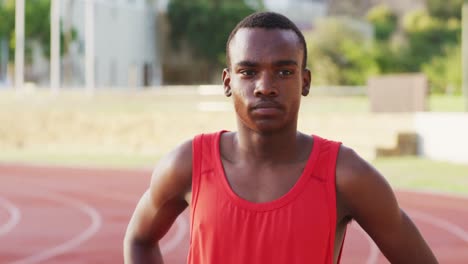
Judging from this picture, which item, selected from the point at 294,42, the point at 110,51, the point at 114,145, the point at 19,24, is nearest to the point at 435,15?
the point at 110,51

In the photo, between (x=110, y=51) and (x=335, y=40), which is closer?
(x=335, y=40)

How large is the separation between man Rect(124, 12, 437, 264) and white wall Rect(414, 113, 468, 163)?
18678 mm

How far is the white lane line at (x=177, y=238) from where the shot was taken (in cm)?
1079

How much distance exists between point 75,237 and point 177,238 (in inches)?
51.4

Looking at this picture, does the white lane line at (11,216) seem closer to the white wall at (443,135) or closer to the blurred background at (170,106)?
the blurred background at (170,106)

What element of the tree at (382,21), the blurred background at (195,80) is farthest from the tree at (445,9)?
the tree at (382,21)

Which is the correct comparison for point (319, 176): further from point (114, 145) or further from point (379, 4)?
point (379, 4)

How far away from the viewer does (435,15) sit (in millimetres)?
55750

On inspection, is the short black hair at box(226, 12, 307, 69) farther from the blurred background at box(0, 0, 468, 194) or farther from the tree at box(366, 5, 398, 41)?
the tree at box(366, 5, 398, 41)

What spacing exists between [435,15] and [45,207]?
43239 mm

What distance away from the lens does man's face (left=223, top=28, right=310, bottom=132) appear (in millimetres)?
2180

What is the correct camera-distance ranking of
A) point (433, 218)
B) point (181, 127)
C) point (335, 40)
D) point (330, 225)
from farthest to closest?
point (335, 40)
point (181, 127)
point (433, 218)
point (330, 225)

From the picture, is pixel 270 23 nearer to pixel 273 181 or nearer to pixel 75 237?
pixel 273 181

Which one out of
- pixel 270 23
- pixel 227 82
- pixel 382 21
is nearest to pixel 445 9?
pixel 382 21
